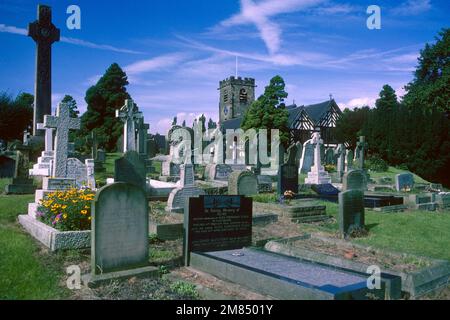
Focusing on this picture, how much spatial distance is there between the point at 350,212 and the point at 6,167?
16.5m

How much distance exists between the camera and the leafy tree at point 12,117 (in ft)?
116

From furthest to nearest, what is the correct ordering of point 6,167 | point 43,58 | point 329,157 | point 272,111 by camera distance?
point 272,111 → point 329,157 → point 43,58 → point 6,167

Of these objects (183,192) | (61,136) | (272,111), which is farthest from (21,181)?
(272,111)

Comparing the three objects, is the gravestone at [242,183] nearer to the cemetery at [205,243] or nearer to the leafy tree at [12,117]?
the cemetery at [205,243]

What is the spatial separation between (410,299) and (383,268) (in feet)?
2.62

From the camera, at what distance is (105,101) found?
5322cm

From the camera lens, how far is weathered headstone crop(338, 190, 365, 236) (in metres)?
8.48

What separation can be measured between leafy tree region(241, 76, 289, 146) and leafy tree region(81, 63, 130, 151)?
19083 mm

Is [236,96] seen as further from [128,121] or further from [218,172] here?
[128,121]

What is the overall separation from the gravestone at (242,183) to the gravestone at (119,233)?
7.48 m

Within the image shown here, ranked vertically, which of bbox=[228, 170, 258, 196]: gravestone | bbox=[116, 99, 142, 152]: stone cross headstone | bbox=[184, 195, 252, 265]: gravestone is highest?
bbox=[116, 99, 142, 152]: stone cross headstone

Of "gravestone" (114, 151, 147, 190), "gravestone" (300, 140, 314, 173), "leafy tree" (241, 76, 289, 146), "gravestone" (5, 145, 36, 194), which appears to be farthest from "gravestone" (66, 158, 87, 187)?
"leafy tree" (241, 76, 289, 146)

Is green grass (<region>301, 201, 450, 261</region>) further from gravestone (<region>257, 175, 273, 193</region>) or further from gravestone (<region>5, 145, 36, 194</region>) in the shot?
gravestone (<region>5, 145, 36, 194</region>)

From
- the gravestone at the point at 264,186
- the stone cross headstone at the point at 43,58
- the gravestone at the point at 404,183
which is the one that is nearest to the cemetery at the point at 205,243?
the gravestone at the point at 264,186
